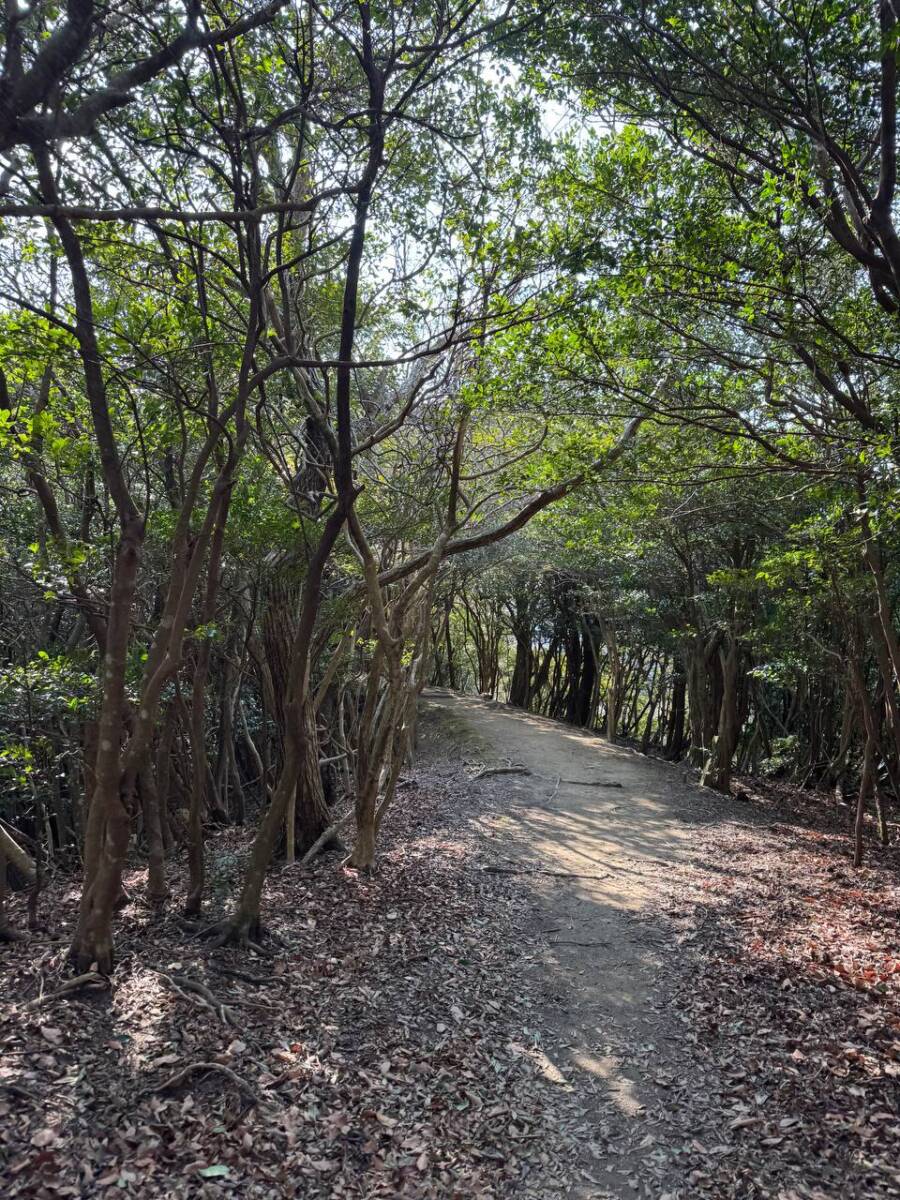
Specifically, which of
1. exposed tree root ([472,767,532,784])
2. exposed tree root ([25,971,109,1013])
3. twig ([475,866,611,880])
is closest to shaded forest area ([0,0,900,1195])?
exposed tree root ([25,971,109,1013])

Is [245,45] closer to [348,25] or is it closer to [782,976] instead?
[348,25]

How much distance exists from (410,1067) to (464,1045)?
0.44 metres

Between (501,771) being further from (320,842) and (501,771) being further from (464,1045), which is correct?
(464,1045)

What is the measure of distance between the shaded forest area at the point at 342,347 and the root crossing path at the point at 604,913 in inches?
21.8

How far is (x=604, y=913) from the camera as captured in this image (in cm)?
696

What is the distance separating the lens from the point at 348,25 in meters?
4.58

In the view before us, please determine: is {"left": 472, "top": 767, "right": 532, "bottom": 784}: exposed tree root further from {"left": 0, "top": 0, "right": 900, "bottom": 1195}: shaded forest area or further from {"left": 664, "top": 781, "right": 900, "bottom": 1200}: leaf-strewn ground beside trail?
{"left": 664, "top": 781, "right": 900, "bottom": 1200}: leaf-strewn ground beside trail

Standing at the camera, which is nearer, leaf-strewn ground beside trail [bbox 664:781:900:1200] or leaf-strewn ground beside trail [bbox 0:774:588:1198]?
leaf-strewn ground beside trail [bbox 0:774:588:1198]

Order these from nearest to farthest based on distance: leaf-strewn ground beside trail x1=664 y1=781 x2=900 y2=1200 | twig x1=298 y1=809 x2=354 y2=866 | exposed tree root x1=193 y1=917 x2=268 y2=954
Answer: leaf-strewn ground beside trail x1=664 y1=781 x2=900 y2=1200 → exposed tree root x1=193 y1=917 x2=268 y2=954 → twig x1=298 y1=809 x2=354 y2=866

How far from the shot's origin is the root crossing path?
3.80m

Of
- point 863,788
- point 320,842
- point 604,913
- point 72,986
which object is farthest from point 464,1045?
point 863,788

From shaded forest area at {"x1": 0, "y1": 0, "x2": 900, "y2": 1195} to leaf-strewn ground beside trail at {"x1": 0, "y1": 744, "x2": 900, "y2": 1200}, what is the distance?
0.16m

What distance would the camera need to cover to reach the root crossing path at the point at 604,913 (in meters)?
3.80

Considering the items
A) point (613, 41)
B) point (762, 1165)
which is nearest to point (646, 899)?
point (762, 1165)
